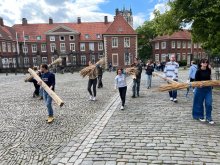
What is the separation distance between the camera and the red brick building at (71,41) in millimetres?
52906

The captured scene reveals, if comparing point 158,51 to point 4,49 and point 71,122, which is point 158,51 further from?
point 71,122

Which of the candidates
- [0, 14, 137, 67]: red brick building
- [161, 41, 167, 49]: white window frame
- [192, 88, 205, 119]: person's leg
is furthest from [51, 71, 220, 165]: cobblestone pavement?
[161, 41, 167, 49]: white window frame

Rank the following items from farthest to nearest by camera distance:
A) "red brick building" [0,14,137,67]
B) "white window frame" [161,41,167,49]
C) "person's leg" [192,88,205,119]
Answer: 1. "white window frame" [161,41,167,49]
2. "red brick building" [0,14,137,67]
3. "person's leg" [192,88,205,119]

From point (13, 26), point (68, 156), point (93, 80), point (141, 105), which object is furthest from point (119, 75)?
point (13, 26)

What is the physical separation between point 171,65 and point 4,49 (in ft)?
171

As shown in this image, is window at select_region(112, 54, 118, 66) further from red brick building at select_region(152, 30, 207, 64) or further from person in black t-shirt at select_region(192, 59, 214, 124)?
person in black t-shirt at select_region(192, 59, 214, 124)

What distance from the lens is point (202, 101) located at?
7238 mm

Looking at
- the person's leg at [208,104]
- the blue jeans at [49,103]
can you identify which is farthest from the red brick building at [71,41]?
the person's leg at [208,104]

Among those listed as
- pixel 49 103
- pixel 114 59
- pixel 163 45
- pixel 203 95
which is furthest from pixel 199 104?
pixel 163 45

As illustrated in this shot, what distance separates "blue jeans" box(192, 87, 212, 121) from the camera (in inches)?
273

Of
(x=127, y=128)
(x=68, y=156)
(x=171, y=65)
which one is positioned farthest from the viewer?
(x=171, y=65)

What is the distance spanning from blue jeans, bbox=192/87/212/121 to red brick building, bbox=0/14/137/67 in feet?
150

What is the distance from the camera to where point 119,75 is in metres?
9.61

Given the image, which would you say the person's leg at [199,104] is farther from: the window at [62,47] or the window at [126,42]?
the window at [62,47]
